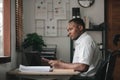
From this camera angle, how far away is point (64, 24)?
4.93 metres

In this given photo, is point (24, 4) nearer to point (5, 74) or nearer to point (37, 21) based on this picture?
point (37, 21)

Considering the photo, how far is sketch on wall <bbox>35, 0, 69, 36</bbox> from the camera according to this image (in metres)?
4.92

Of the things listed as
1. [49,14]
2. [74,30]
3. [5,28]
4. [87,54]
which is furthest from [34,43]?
[87,54]

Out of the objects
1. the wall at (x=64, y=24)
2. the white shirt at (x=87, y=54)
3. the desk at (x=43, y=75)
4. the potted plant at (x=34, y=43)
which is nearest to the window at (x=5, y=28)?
the desk at (x=43, y=75)

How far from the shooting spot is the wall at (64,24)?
4.92m

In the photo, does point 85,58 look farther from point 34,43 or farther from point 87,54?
point 34,43

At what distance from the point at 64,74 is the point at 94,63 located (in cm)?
39

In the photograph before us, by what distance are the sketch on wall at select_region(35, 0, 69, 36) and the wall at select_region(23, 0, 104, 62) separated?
0.09 meters

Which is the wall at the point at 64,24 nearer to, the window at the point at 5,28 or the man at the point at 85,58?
the window at the point at 5,28

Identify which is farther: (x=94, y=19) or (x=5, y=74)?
(x=94, y=19)

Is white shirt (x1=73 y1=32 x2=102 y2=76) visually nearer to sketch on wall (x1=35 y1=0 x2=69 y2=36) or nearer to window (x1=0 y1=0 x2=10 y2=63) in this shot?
window (x1=0 y1=0 x2=10 y2=63)

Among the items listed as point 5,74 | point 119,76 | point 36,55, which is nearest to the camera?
point 5,74

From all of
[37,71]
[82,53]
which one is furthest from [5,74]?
[82,53]

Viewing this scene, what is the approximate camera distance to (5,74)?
289 cm
